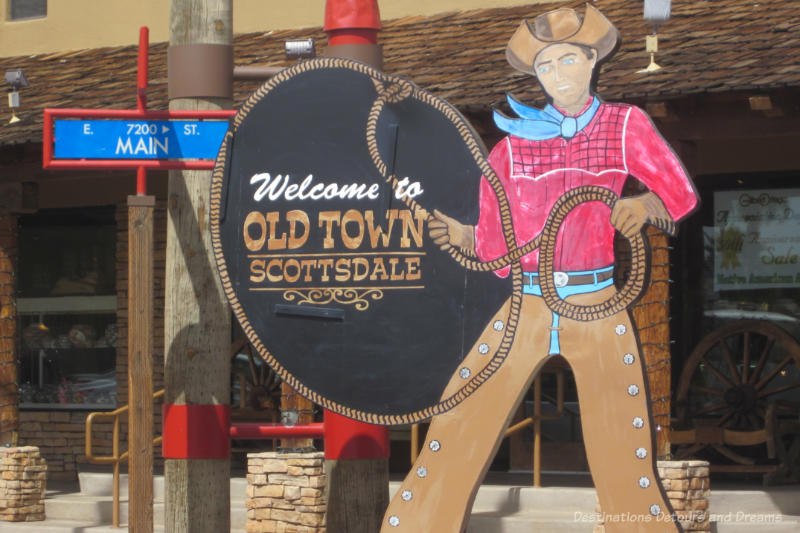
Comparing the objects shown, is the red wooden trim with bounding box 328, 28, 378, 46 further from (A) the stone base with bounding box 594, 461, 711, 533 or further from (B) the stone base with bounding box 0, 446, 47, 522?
(B) the stone base with bounding box 0, 446, 47, 522

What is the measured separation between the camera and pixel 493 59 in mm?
10648

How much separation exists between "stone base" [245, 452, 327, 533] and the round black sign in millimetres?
3870

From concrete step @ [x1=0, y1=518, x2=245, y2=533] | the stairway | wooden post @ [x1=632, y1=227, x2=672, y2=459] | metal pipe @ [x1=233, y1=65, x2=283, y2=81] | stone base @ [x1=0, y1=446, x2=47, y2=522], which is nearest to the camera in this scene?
metal pipe @ [x1=233, y1=65, x2=283, y2=81]

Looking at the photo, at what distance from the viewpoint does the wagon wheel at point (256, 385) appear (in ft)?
43.4

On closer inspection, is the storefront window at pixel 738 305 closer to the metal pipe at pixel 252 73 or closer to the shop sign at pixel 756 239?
the shop sign at pixel 756 239

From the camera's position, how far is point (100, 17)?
1384cm

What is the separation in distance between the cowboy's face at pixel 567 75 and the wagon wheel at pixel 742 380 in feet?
18.5

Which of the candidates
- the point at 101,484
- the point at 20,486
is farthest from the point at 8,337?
the point at 101,484

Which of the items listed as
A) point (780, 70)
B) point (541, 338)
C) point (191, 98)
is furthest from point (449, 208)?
point (780, 70)

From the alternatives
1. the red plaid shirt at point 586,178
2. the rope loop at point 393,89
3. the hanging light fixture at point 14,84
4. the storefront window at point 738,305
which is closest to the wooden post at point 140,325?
the rope loop at point 393,89

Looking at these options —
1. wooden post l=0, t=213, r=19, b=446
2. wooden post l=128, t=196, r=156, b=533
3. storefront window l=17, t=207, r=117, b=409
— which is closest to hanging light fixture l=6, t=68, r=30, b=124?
wooden post l=0, t=213, r=19, b=446

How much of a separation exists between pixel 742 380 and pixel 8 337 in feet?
20.5

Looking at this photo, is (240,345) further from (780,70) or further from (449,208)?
(449,208)

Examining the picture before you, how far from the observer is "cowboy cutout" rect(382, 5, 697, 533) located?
6227 mm
